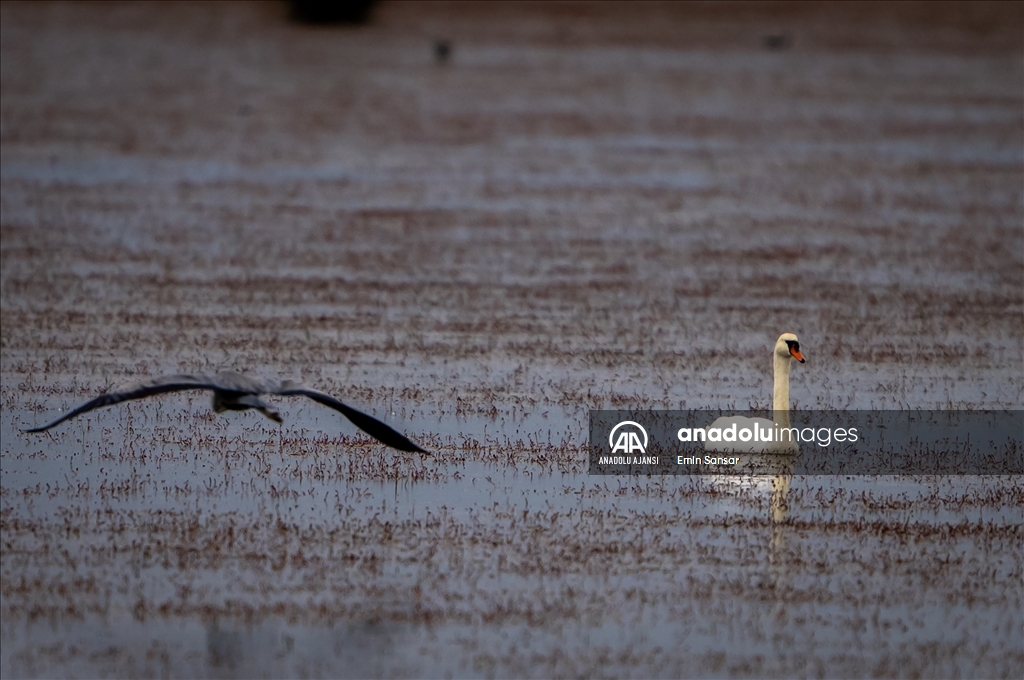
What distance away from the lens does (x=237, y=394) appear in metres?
7.22

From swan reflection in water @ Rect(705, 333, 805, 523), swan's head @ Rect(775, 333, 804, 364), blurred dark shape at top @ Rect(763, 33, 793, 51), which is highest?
blurred dark shape at top @ Rect(763, 33, 793, 51)

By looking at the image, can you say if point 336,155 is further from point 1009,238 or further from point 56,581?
point 56,581

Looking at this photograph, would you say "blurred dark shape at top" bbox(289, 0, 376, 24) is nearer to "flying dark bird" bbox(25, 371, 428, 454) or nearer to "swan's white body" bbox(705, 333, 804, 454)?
"swan's white body" bbox(705, 333, 804, 454)

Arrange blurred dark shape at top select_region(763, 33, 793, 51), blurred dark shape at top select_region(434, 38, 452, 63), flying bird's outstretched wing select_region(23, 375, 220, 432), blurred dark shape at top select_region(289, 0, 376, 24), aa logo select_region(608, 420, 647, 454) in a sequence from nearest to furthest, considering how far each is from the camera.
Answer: flying bird's outstretched wing select_region(23, 375, 220, 432)
aa logo select_region(608, 420, 647, 454)
blurred dark shape at top select_region(434, 38, 452, 63)
blurred dark shape at top select_region(763, 33, 793, 51)
blurred dark shape at top select_region(289, 0, 376, 24)

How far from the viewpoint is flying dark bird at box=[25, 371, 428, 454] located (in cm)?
688

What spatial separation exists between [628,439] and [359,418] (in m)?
2.17

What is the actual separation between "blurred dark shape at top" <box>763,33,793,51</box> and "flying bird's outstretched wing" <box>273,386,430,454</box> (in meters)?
25.8

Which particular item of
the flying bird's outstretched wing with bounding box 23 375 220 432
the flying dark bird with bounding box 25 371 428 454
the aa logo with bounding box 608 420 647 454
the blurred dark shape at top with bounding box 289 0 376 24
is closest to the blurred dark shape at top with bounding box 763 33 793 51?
the blurred dark shape at top with bounding box 289 0 376 24

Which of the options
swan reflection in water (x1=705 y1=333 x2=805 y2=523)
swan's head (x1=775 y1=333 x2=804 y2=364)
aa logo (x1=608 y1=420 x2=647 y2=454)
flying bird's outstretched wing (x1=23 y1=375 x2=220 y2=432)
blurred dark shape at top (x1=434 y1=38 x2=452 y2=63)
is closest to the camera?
flying bird's outstretched wing (x1=23 y1=375 x2=220 y2=432)

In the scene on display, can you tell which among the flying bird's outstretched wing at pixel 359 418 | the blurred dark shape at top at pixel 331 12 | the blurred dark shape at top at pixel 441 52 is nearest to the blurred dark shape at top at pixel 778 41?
the blurred dark shape at top at pixel 441 52

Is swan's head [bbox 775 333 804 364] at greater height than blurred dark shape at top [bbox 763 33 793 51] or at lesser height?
lesser

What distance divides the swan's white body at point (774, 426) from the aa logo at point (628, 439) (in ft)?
1.56

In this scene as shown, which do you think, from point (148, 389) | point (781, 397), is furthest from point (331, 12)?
point (148, 389)

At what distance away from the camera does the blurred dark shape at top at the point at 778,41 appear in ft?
106
